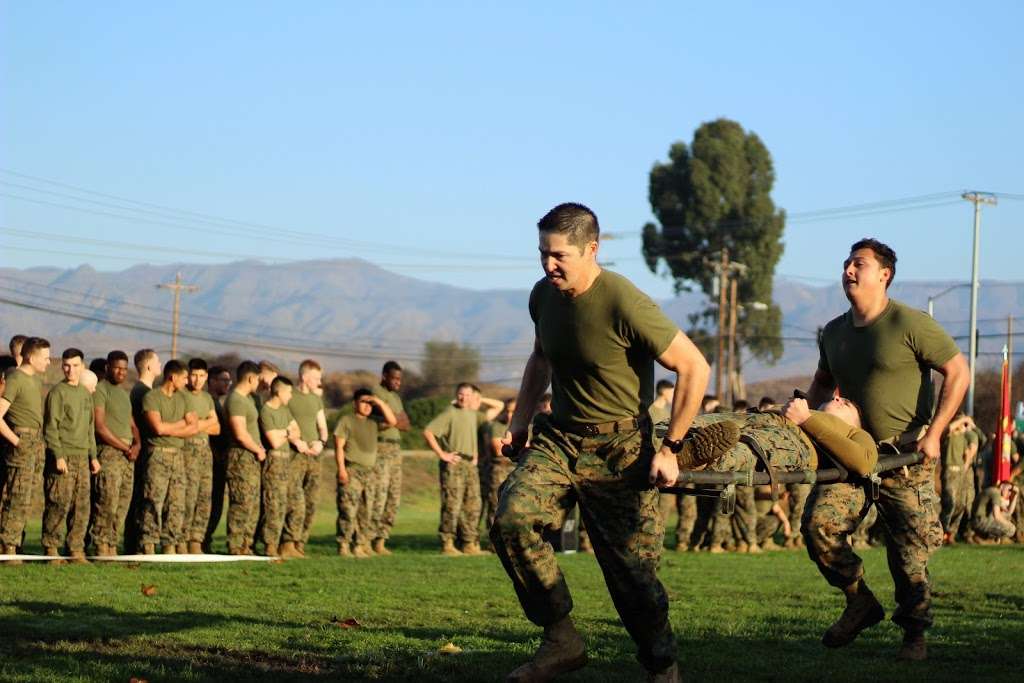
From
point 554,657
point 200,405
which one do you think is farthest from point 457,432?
point 554,657

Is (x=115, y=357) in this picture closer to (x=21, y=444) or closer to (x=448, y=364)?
(x=21, y=444)

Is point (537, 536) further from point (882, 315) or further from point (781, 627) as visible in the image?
point (781, 627)

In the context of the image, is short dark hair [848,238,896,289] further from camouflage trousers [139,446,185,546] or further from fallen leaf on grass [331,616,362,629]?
camouflage trousers [139,446,185,546]

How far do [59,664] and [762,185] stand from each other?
330 feet

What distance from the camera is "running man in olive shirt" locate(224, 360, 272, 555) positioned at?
1911 centimetres

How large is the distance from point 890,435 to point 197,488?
35.9 ft

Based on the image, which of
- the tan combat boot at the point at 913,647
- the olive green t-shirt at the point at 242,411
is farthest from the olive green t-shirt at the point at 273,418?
the tan combat boot at the point at 913,647

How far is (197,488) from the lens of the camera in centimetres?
1900

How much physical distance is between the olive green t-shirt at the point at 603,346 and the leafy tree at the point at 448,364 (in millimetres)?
136873

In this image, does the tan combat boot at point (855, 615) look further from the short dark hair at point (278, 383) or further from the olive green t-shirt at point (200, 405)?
the short dark hair at point (278, 383)

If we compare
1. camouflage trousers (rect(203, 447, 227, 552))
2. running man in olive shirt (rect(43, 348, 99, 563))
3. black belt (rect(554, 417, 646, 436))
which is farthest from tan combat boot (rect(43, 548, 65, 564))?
black belt (rect(554, 417, 646, 436))

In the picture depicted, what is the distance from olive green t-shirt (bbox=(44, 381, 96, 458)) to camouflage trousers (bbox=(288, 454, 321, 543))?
353cm

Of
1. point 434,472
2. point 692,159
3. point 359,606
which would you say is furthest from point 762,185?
point 359,606

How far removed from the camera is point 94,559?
16.8 m
